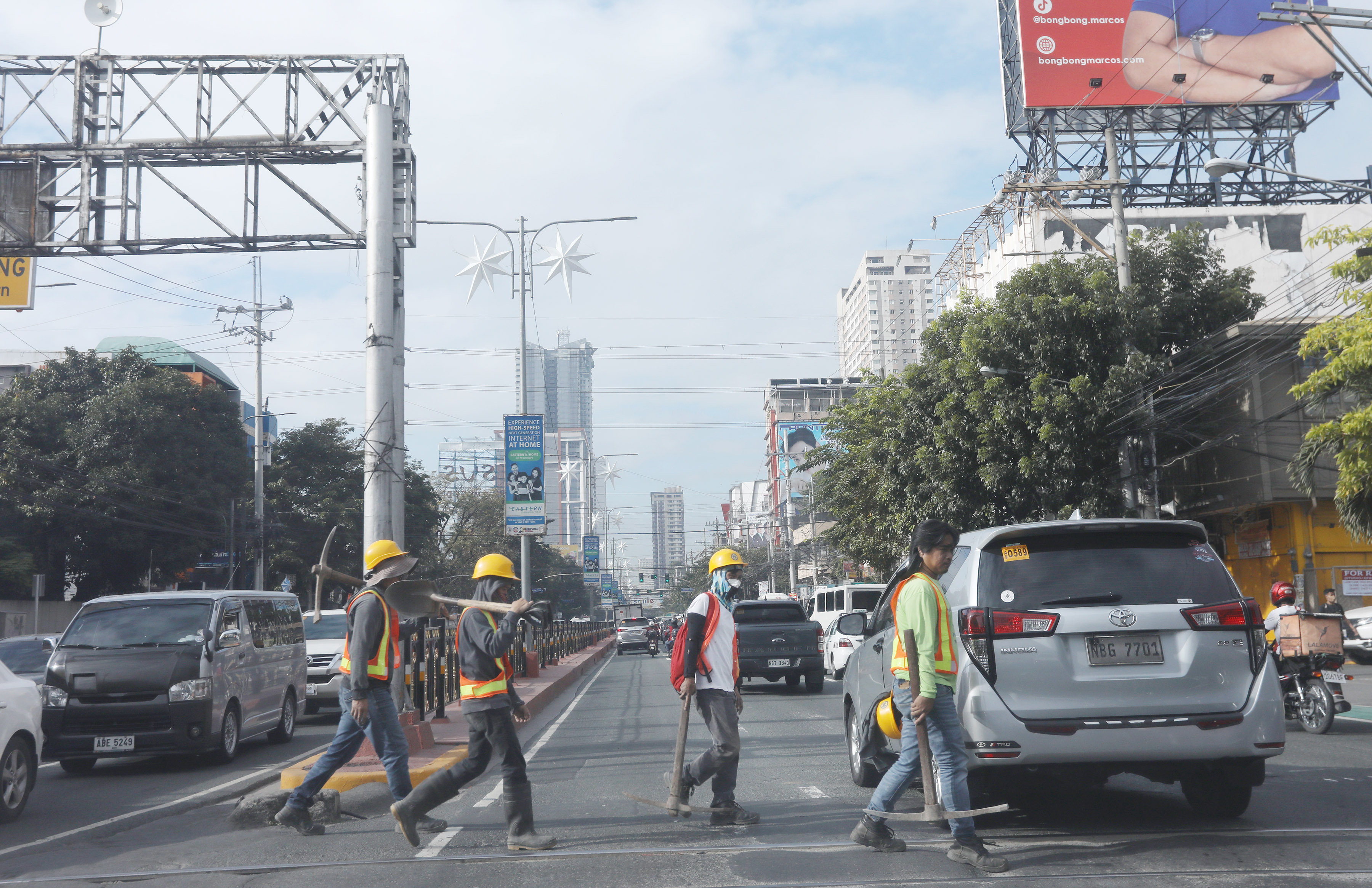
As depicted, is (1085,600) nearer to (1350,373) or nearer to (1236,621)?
(1236,621)

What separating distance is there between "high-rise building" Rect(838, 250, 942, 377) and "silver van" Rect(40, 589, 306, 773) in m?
127

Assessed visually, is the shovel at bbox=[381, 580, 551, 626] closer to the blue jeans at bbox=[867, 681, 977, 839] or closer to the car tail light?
the blue jeans at bbox=[867, 681, 977, 839]

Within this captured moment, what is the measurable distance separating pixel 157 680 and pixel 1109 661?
9145 millimetres

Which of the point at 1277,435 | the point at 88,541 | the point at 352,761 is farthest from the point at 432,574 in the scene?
the point at 352,761

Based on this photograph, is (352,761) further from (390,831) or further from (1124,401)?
(1124,401)

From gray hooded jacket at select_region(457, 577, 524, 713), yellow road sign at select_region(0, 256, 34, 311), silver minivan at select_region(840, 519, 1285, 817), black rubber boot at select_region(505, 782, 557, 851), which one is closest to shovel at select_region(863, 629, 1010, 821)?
silver minivan at select_region(840, 519, 1285, 817)

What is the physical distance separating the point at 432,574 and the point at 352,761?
50683 mm

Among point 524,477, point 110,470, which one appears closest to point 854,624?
point 524,477

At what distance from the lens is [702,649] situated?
24.7ft

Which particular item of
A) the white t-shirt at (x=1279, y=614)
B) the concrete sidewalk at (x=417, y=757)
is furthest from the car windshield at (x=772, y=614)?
the white t-shirt at (x=1279, y=614)

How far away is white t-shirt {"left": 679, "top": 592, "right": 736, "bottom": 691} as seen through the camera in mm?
7551

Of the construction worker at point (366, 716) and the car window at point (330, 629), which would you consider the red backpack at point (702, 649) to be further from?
the car window at point (330, 629)

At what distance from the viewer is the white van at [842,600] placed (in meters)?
25.5

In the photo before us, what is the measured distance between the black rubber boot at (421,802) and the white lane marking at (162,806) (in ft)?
9.30
